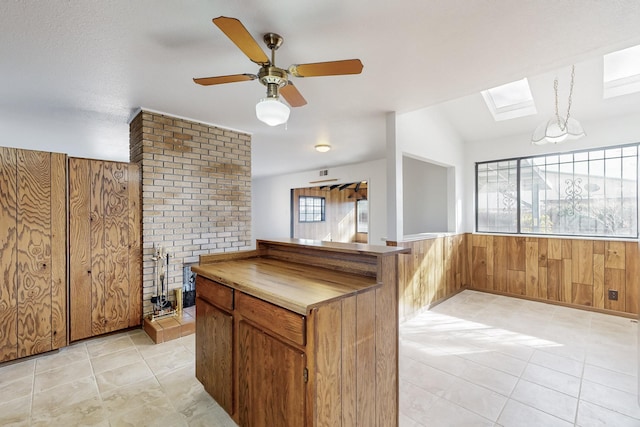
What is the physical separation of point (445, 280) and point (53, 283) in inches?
189

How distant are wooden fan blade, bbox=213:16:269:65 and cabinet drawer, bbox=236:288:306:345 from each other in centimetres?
134

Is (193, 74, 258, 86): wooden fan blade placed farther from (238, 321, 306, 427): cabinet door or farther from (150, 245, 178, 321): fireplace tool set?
(150, 245, 178, 321): fireplace tool set

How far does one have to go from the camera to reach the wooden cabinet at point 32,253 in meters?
2.47

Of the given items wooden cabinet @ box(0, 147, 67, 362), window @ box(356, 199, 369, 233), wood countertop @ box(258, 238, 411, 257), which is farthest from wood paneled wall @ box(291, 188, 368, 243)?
wood countertop @ box(258, 238, 411, 257)

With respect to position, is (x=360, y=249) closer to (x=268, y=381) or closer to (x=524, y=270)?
(x=268, y=381)

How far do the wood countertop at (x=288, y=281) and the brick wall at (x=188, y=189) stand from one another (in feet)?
5.14

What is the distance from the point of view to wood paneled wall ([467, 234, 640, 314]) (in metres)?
3.57

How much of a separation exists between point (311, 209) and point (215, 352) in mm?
6955

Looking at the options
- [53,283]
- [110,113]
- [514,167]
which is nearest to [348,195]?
[514,167]

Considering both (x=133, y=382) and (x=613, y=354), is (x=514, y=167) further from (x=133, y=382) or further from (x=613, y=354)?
(x=133, y=382)

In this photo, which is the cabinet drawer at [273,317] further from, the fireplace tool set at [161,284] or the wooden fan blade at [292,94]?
the fireplace tool set at [161,284]

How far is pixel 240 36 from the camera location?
1.42 meters

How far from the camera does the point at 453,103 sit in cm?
414

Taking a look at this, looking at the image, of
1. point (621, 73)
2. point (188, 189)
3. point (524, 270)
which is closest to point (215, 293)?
point (188, 189)
